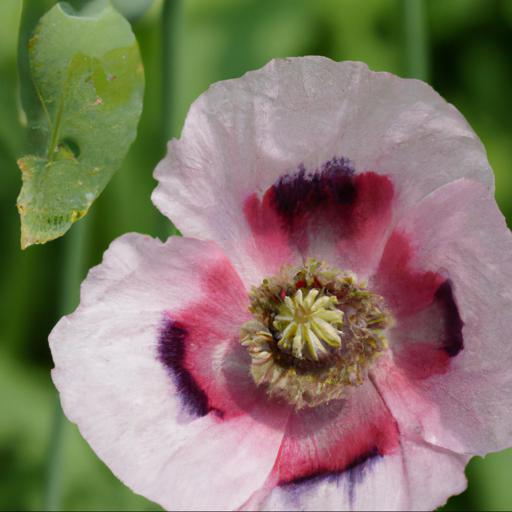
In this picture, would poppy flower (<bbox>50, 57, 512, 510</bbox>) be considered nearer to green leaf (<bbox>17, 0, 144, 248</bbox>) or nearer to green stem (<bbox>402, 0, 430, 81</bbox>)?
green leaf (<bbox>17, 0, 144, 248</bbox>)

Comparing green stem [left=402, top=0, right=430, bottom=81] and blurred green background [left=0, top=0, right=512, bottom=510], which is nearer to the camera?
green stem [left=402, top=0, right=430, bottom=81]

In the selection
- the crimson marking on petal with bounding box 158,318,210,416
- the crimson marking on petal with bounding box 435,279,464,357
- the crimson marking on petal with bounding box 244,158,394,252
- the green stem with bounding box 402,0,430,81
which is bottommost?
the crimson marking on petal with bounding box 158,318,210,416

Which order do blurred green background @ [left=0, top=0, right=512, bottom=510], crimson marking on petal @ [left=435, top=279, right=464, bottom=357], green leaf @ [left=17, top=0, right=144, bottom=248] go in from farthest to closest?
1. blurred green background @ [left=0, top=0, right=512, bottom=510]
2. crimson marking on petal @ [left=435, top=279, right=464, bottom=357]
3. green leaf @ [left=17, top=0, right=144, bottom=248]

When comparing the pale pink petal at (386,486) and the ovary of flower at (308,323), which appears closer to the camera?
the pale pink petal at (386,486)

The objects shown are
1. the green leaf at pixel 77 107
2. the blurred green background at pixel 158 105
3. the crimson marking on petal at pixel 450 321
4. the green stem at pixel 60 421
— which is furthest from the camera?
the blurred green background at pixel 158 105

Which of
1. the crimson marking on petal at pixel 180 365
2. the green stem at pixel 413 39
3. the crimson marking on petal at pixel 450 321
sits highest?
the green stem at pixel 413 39

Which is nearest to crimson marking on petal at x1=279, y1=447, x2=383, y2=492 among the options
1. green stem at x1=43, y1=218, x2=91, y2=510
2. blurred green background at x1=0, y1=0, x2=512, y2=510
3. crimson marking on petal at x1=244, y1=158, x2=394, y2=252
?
crimson marking on petal at x1=244, y1=158, x2=394, y2=252

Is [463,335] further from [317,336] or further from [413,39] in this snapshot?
[413,39]

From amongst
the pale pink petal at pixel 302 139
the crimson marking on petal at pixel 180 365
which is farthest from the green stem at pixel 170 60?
the crimson marking on petal at pixel 180 365

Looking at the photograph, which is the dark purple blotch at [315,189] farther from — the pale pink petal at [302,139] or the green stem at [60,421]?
the green stem at [60,421]
